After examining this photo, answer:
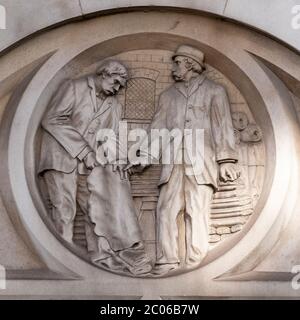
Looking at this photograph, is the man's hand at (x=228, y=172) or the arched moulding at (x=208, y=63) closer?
the arched moulding at (x=208, y=63)

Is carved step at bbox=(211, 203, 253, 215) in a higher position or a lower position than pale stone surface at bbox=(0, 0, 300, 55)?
lower

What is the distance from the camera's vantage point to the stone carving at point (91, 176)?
7.68m

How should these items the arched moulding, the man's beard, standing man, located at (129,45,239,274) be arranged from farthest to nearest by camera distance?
the man's beard < standing man, located at (129,45,239,274) < the arched moulding

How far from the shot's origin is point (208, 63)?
8062mm

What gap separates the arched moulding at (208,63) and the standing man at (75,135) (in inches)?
3.6

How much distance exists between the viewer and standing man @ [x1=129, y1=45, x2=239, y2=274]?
7684mm

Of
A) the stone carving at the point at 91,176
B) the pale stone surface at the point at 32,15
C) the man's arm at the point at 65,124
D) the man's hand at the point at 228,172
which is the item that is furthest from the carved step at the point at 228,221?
the pale stone surface at the point at 32,15

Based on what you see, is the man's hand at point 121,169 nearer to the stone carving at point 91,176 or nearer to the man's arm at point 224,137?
the stone carving at point 91,176

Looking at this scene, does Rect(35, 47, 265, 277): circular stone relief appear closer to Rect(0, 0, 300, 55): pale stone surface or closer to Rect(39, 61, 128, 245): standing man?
Rect(39, 61, 128, 245): standing man

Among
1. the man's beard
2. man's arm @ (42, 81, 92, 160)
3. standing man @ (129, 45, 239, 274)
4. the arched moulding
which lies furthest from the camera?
the man's beard

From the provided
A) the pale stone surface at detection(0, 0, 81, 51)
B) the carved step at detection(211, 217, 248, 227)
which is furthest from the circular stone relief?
the pale stone surface at detection(0, 0, 81, 51)

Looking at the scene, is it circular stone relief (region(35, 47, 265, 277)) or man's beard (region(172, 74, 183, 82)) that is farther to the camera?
man's beard (region(172, 74, 183, 82))

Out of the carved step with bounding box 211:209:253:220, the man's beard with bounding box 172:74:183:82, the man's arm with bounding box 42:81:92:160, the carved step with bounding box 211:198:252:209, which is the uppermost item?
the man's beard with bounding box 172:74:183:82
